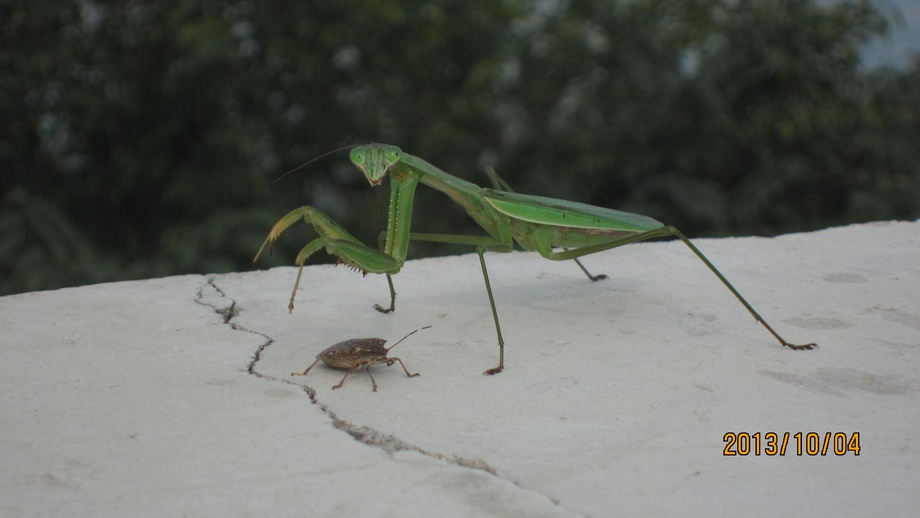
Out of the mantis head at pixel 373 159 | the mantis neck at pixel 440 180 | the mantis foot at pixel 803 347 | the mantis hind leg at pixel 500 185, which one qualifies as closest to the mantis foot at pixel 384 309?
the mantis neck at pixel 440 180

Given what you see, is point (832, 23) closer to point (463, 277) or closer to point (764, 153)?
point (764, 153)

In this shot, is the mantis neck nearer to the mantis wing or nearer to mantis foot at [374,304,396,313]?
the mantis wing

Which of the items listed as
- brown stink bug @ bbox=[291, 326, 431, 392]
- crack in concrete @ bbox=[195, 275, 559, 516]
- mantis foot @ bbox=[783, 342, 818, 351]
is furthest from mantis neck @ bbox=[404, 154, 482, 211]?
mantis foot @ bbox=[783, 342, 818, 351]

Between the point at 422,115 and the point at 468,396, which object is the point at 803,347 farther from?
the point at 422,115

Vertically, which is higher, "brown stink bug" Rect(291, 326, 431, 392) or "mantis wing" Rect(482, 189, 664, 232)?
"mantis wing" Rect(482, 189, 664, 232)

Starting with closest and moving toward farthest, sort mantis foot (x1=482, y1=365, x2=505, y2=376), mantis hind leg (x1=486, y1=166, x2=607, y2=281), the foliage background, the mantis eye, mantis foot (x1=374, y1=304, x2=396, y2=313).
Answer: mantis foot (x1=482, y1=365, x2=505, y2=376), the mantis eye, mantis foot (x1=374, y1=304, x2=396, y2=313), mantis hind leg (x1=486, y1=166, x2=607, y2=281), the foliage background

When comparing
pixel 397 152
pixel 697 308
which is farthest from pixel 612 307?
pixel 397 152
